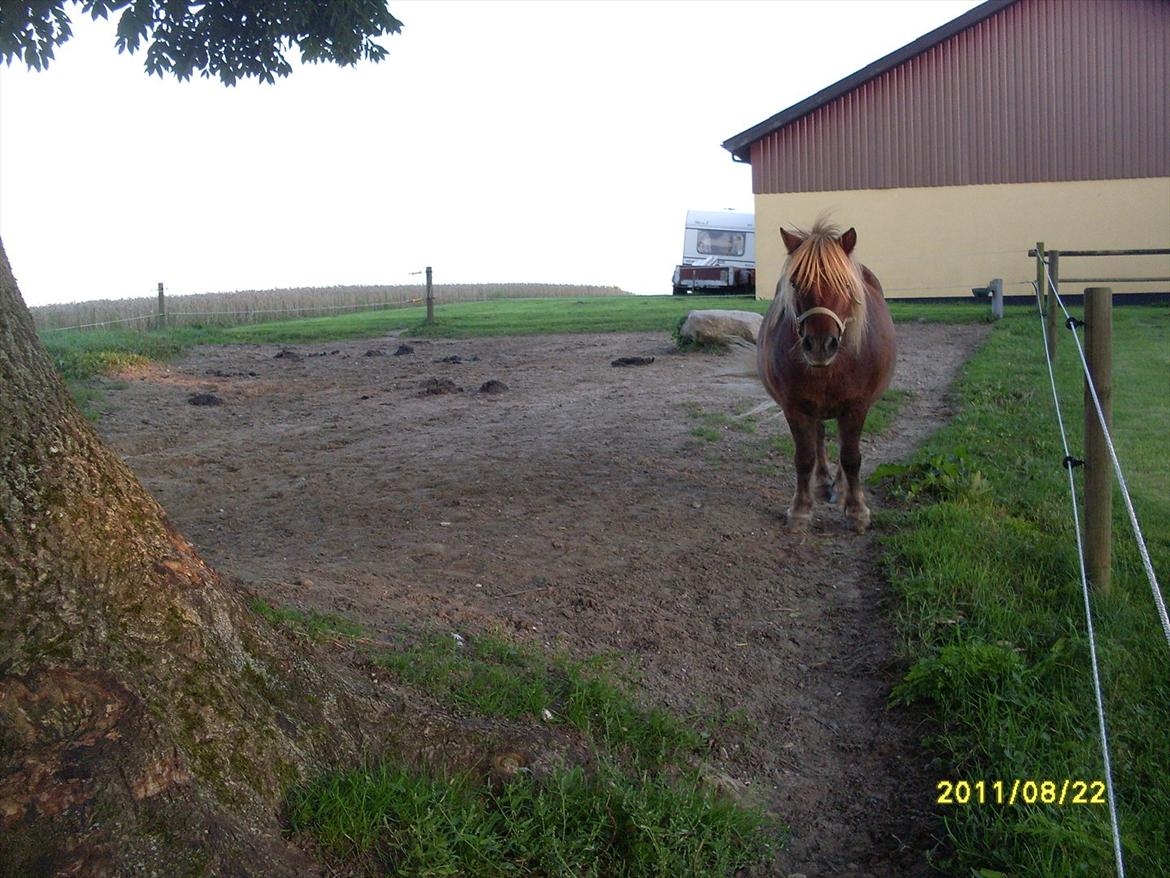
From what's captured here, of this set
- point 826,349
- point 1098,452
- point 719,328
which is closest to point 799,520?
point 826,349

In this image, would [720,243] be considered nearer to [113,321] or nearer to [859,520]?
[113,321]

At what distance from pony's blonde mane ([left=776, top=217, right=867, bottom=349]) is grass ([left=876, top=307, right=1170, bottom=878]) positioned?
1392mm

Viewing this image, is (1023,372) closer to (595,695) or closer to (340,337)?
(595,695)

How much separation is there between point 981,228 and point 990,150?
5.84ft

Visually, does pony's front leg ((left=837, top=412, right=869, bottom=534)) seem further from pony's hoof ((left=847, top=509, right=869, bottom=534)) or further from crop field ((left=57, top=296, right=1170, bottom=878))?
crop field ((left=57, top=296, right=1170, bottom=878))

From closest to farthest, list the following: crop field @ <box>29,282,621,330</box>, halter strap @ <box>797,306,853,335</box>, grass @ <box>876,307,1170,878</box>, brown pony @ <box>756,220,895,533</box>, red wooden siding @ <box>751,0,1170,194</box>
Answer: grass @ <box>876,307,1170,878</box>
halter strap @ <box>797,306,853,335</box>
brown pony @ <box>756,220,895,533</box>
red wooden siding @ <box>751,0,1170,194</box>
crop field @ <box>29,282,621,330</box>

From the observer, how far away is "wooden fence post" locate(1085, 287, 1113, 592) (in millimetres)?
4801

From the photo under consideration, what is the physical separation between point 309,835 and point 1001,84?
2522 centimetres

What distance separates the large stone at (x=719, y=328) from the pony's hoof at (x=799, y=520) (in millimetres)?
8464

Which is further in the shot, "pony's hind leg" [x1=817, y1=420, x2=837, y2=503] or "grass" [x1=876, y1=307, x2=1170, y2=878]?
"pony's hind leg" [x1=817, y1=420, x2=837, y2=503]

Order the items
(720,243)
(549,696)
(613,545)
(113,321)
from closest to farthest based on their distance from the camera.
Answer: (549,696) < (613,545) < (113,321) < (720,243)

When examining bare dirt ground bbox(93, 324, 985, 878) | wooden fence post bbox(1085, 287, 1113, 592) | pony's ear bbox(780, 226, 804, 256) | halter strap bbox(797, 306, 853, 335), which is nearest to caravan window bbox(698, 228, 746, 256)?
bare dirt ground bbox(93, 324, 985, 878)

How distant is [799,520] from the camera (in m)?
6.74

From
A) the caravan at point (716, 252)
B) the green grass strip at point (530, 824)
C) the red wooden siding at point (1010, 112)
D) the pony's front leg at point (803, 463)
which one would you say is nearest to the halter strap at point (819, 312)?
the pony's front leg at point (803, 463)
